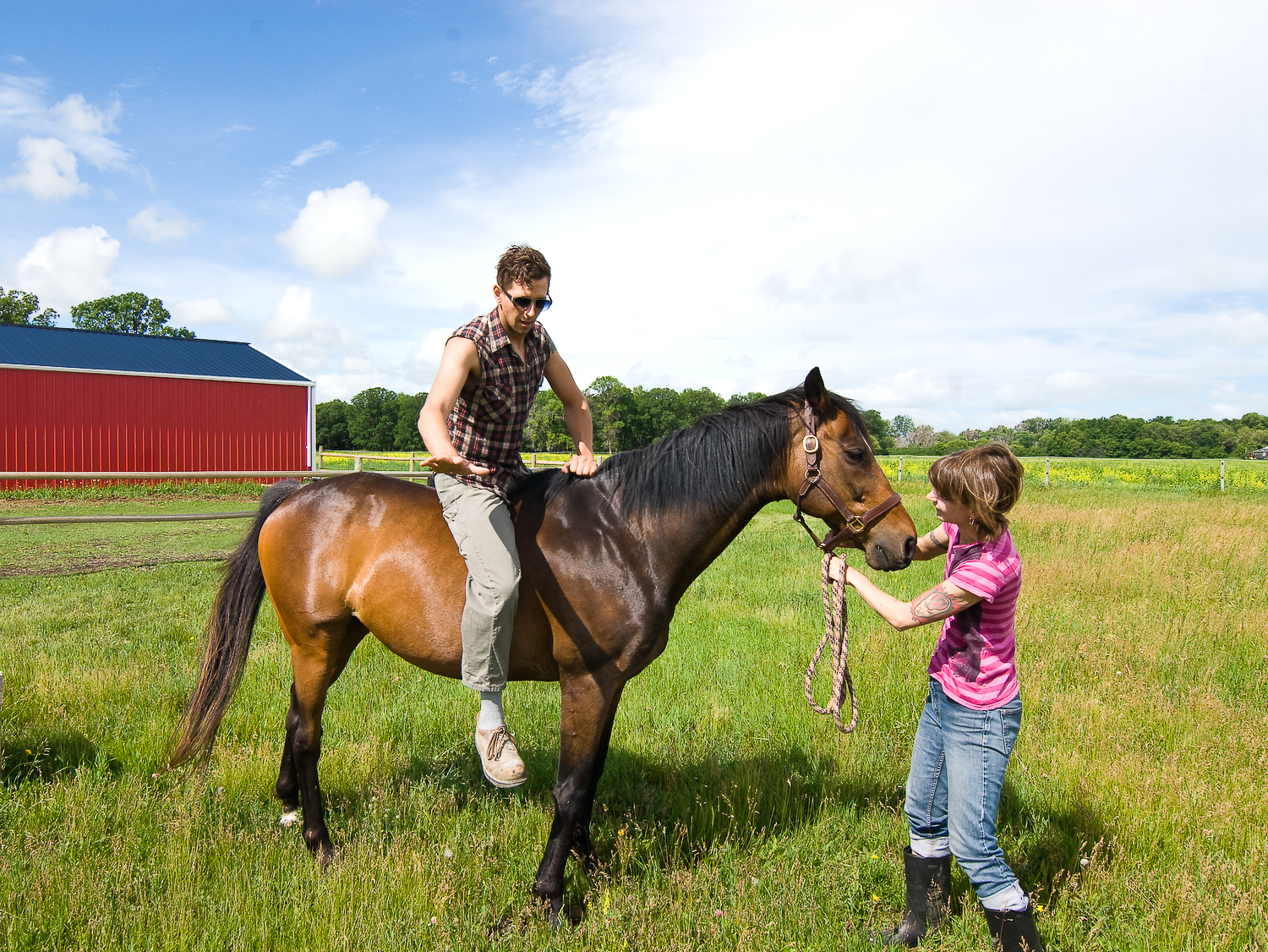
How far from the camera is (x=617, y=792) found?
12.7 feet

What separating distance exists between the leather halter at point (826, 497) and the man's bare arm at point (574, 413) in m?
1.01

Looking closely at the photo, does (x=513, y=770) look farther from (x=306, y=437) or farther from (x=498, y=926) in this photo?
(x=306, y=437)

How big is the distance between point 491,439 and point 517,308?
0.65 m

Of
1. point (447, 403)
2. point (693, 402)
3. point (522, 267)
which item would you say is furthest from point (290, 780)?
point (693, 402)

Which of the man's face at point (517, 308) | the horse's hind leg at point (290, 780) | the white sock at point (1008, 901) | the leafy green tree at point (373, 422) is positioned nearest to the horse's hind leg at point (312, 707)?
the horse's hind leg at point (290, 780)

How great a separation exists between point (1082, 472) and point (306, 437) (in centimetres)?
3757

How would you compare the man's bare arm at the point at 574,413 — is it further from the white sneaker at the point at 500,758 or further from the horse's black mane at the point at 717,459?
the white sneaker at the point at 500,758

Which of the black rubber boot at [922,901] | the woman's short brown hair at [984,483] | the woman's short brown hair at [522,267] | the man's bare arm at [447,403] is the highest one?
the woman's short brown hair at [522,267]

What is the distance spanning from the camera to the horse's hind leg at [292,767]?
3643 millimetres

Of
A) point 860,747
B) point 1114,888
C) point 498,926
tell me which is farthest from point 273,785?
point 1114,888

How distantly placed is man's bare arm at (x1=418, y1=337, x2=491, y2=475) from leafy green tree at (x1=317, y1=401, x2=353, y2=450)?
87.4 meters

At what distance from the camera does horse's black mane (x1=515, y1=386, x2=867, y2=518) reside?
10.1ft

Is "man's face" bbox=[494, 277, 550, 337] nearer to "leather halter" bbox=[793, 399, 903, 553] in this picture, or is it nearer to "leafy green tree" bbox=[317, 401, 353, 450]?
"leather halter" bbox=[793, 399, 903, 553]

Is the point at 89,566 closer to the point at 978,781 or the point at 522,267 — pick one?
the point at 522,267
